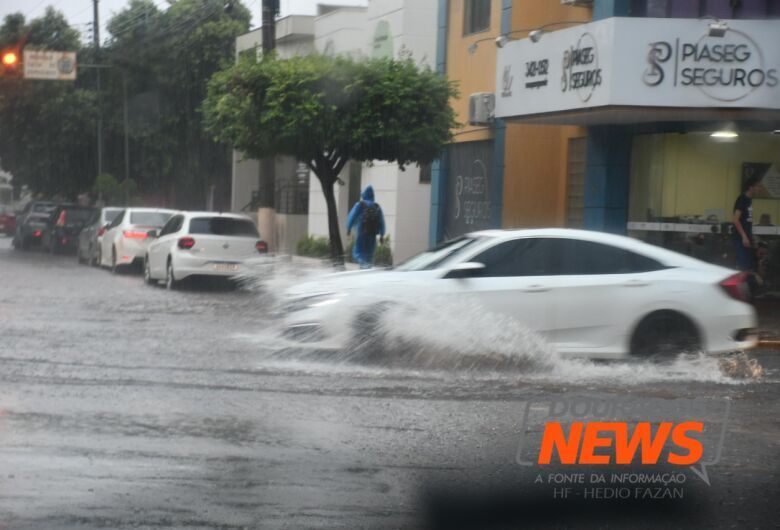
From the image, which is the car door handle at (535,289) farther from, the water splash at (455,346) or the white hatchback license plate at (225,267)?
the white hatchback license plate at (225,267)

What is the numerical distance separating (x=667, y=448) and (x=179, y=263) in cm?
1483

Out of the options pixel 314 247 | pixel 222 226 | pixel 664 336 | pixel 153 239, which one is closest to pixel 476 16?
pixel 222 226

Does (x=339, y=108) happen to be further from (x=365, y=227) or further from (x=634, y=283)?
(x=634, y=283)

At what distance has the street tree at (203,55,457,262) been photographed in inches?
891

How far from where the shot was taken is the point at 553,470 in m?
7.45

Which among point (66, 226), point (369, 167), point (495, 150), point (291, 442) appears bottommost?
point (66, 226)

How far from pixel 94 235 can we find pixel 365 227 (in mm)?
11411

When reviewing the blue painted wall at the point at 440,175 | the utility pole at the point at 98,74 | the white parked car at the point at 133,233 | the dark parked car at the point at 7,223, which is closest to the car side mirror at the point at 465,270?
the blue painted wall at the point at 440,175

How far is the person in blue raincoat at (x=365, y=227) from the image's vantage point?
2070cm

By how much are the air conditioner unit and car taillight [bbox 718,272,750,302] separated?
42.2 ft

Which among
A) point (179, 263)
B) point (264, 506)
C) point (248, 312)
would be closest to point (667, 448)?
point (264, 506)

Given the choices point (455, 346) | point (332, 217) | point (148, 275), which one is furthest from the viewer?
point (332, 217)

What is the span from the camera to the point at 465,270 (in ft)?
38.5

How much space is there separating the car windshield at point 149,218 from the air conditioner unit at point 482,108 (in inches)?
280
